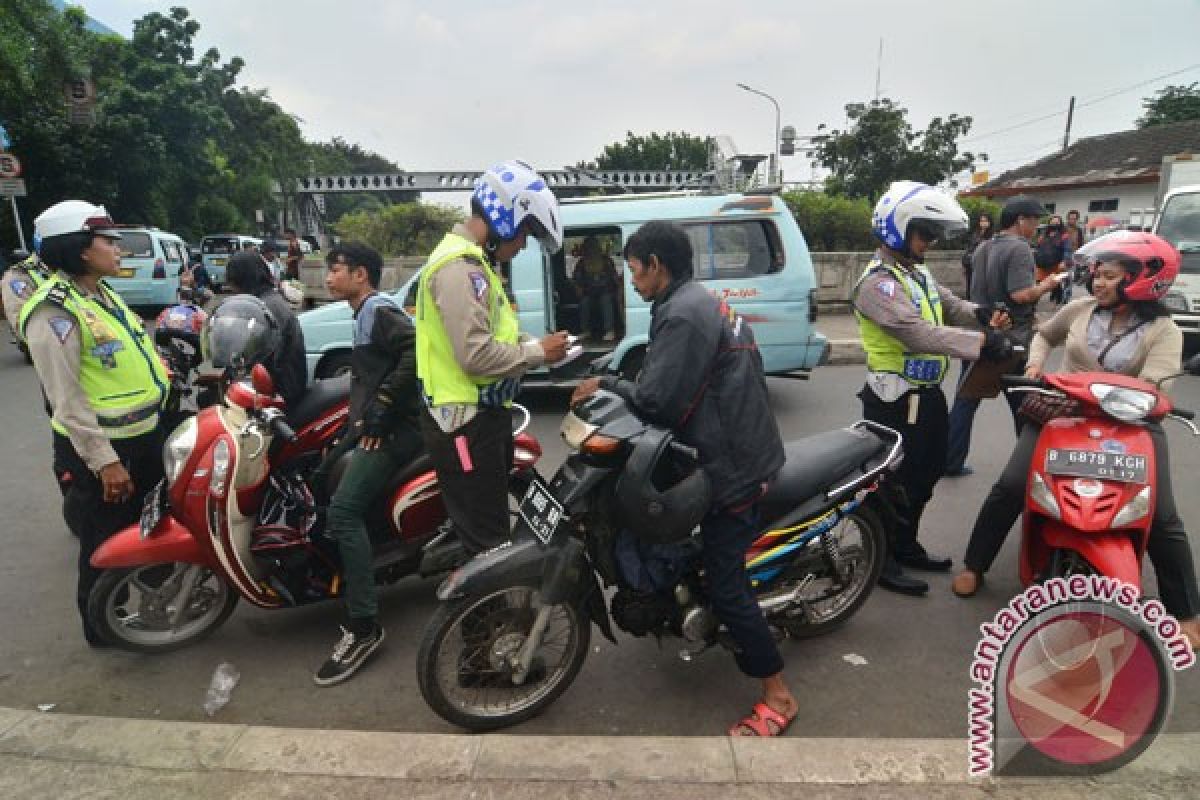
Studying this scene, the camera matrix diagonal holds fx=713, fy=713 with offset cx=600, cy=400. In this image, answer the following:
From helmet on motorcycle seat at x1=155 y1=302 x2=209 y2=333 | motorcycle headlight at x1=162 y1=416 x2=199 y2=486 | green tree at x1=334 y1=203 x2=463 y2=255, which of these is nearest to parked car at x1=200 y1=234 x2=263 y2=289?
green tree at x1=334 y1=203 x2=463 y2=255

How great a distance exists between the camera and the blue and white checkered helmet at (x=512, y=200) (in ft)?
7.68

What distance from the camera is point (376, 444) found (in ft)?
9.05

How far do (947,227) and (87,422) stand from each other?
3.40m

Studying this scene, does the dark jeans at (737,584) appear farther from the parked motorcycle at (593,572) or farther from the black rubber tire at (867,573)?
the black rubber tire at (867,573)

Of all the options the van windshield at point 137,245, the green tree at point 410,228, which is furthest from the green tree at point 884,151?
the van windshield at point 137,245

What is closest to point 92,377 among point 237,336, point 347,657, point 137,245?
point 237,336

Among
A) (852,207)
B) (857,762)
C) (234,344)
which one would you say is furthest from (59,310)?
(852,207)

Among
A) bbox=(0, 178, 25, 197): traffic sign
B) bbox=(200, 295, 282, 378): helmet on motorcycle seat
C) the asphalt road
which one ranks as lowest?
the asphalt road

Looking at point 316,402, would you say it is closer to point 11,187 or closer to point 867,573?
point 867,573

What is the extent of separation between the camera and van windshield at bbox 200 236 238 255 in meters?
21.0

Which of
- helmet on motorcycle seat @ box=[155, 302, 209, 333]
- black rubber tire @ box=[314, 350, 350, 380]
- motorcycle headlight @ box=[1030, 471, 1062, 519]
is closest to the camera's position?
motorcycle headlight @ box=[1030, 471, 1062, 519]

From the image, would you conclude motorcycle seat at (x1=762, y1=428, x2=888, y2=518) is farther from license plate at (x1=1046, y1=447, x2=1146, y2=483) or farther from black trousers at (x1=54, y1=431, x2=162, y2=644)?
black trousers at (x1=54, y1=431, x2=162, y2=644)

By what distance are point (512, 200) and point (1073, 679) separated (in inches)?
94.0

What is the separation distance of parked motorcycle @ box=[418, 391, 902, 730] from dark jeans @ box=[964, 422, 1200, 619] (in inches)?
22.0
